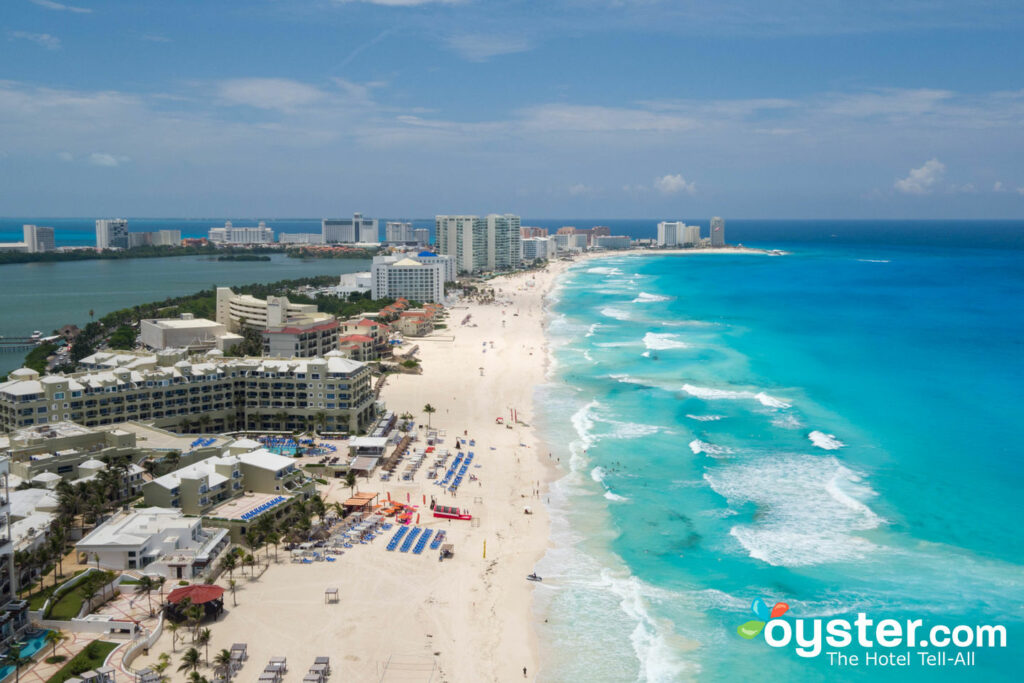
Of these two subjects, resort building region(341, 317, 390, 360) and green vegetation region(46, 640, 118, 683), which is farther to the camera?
resort building region(341, 317, 390, 360)

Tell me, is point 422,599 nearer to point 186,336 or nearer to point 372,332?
point 372,332

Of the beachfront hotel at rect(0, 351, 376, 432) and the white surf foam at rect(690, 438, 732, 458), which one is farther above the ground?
the beachfront hotel at rect(0, 351, 376, 432)

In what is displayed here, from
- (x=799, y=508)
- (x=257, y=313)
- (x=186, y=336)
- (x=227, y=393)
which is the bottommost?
(x=799, y=508)

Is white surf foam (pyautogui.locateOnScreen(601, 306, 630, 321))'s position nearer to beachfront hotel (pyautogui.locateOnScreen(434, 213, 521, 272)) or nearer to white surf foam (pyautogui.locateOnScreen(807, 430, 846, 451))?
white surf foam (pyautogui.locateOnScreen(807, 430, 846, 451))

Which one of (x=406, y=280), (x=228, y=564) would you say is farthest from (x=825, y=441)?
(x=406, y=280)

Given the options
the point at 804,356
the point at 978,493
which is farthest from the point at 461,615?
the point at 804,356

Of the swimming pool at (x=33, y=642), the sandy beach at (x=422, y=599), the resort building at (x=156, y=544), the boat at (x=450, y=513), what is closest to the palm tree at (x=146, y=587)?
the resort building at (x=156, y=544)

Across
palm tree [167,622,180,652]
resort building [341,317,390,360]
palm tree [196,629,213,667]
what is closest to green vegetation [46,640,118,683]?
palm tree [167,622,180,652]
